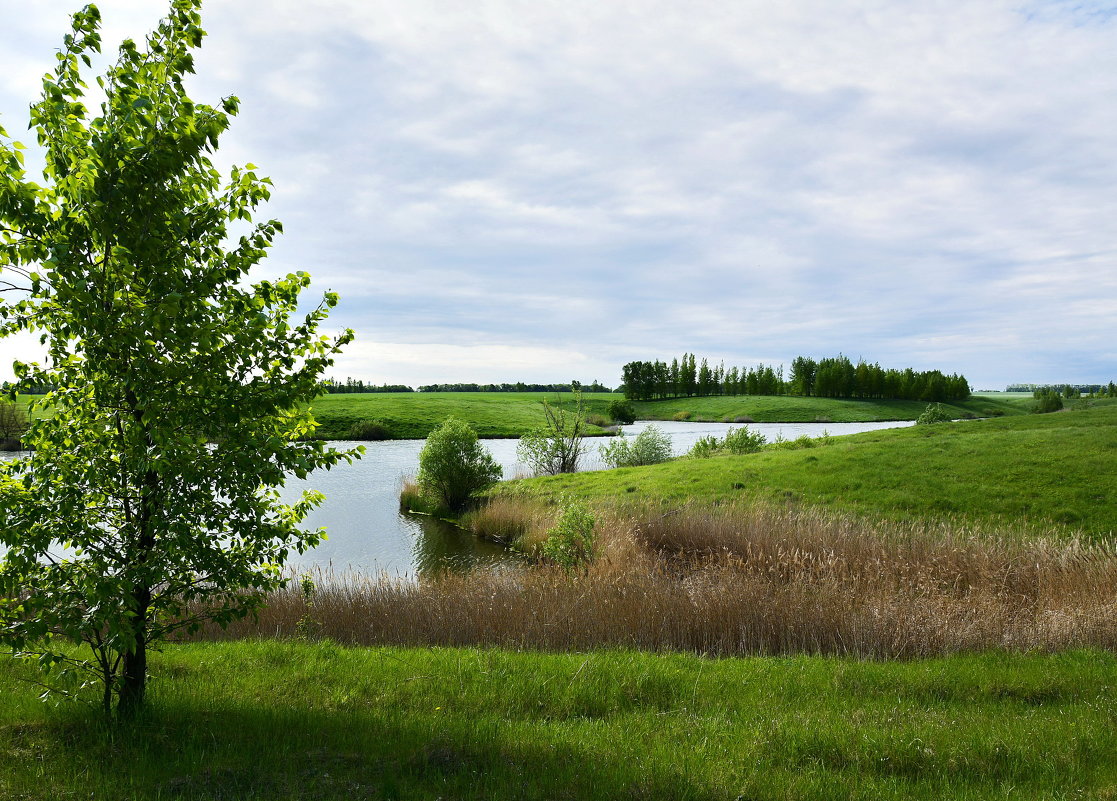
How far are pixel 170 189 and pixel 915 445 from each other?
31.4 meters

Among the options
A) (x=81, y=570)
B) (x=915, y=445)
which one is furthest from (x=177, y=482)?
(x=915, y=445)

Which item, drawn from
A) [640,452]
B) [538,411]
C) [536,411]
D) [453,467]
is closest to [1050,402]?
[640,452]

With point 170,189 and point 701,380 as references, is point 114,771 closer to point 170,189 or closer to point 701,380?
point 170,189

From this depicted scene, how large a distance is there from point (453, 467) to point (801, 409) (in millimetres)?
99907

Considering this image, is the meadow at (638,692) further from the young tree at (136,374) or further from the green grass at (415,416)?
the green grass at (415,416)

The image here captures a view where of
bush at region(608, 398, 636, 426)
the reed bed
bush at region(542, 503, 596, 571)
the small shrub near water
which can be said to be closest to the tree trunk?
the reed bed

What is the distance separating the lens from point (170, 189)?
20.9 ft

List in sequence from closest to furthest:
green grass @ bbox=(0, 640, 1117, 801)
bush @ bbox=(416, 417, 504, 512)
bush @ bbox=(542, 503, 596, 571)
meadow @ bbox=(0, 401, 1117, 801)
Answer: green grass @ bbox=(0, 640, 1117, 801) < meadow @ bbox=(0, 401, 1117, 801) < bush @ bbox=(542, 503, 596, 571) < bush @ bbox=(416, 417, 504, 512)

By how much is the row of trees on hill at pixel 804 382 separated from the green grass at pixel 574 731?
136m

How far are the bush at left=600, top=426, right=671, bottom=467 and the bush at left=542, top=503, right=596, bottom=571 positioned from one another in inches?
942

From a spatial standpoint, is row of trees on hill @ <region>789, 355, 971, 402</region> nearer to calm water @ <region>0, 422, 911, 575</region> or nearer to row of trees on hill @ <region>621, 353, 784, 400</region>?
row of trees on hill @ <region>621, 353, 784, 400</region>

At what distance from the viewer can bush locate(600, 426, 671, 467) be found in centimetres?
4109

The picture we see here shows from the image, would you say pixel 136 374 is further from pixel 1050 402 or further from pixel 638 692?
pixel 1050 402

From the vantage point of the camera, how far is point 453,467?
107ft
